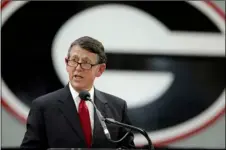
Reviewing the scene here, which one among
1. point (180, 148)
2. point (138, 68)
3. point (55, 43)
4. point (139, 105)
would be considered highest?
point (55, 43)

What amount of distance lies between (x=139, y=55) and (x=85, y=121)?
130 cm

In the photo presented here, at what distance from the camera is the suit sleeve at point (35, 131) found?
1.59m

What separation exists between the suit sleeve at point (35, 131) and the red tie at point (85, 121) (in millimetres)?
149

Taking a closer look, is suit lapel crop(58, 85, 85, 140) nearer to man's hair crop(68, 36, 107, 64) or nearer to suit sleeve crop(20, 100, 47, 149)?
suit sleeve crop(20, 100, 47, 149)

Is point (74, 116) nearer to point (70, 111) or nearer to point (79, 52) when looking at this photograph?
point (70, 111)

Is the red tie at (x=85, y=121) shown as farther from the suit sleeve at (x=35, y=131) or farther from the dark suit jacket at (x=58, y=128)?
the suit sleeve at (x=35, y=131)

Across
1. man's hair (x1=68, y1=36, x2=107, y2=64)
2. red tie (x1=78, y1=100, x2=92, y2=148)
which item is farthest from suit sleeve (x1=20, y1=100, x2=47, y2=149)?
man's hair (x1=68, y1=36, x2=107, y2=64)

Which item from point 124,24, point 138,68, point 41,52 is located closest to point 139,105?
point 138,68

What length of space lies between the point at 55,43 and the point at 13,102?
0.46 meters

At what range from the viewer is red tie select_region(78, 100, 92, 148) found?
5.45ft

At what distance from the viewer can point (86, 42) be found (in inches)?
65.7

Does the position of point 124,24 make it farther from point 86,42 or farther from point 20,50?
point 86,42

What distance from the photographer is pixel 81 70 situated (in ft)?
5.49

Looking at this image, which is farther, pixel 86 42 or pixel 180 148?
pixel 180 148
